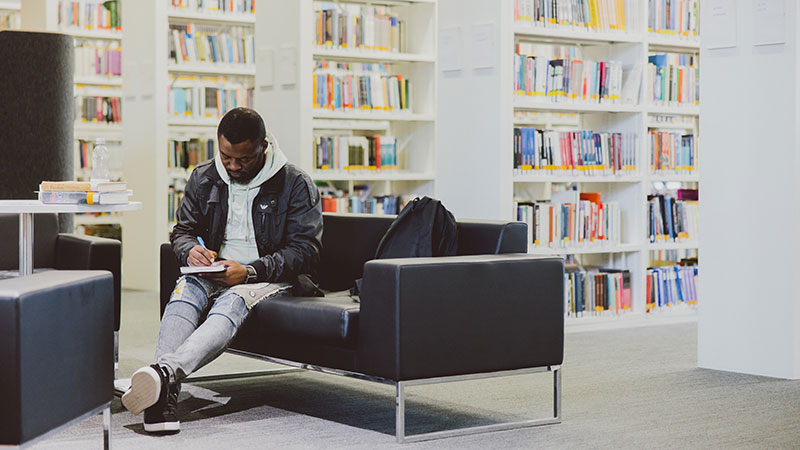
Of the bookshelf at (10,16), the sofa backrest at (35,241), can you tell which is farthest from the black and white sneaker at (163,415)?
the bookshelf at (10,16)

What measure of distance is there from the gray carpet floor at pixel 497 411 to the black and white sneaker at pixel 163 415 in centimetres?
4

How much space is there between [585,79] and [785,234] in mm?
2019

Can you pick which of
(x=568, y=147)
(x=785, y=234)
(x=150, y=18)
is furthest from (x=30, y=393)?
(x=150, y=18)

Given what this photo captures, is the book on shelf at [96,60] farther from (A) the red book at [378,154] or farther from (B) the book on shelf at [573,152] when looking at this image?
(B) the book on shelf at [573,152]

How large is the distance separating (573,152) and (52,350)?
436 centimetres

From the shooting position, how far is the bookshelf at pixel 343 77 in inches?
285

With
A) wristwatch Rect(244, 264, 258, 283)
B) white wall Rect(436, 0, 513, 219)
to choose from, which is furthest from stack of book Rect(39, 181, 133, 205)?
white wall Rect(436, 0, 513, 219)

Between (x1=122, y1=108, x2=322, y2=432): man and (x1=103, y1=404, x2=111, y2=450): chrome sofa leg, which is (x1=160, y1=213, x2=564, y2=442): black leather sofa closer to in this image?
(x1=122, y1=108, x2=322, y2=432): man

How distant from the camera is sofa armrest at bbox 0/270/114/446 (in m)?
2.74

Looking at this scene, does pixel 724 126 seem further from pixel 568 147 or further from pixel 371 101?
pixel 371 101

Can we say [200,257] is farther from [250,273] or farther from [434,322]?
[434,322]

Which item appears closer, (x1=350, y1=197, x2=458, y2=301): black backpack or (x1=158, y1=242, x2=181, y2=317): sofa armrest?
(x1=350, y1=197, x2=458, y2=301): black backpack

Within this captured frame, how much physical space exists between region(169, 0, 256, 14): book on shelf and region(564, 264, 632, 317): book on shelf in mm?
3405

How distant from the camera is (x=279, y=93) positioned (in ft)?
24.3
